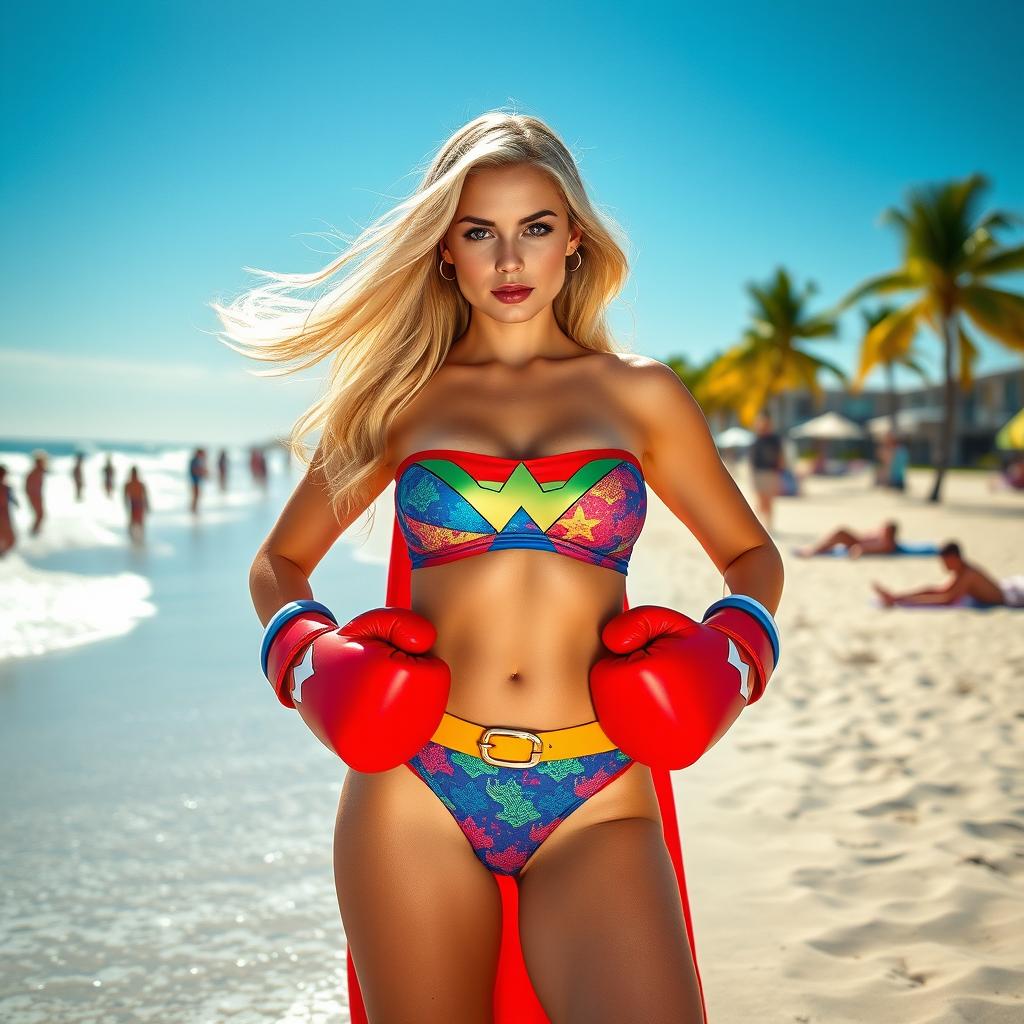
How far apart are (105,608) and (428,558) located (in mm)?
10144

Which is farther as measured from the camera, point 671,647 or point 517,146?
point 517,146

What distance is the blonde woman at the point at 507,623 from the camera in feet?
5.53

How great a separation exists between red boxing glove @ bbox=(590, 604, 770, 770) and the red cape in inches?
7.7

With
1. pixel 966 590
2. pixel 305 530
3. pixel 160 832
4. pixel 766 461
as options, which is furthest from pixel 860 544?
pixel 305 530

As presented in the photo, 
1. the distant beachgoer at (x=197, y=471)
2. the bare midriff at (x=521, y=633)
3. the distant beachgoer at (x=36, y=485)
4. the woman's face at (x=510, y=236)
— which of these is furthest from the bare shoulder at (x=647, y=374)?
the distant beachgoer at (x=197, y=471)

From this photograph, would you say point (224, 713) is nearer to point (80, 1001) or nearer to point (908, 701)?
point (80, 1001)

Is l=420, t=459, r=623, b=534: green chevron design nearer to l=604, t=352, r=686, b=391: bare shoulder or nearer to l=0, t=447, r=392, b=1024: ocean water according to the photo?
l=604, t=352, r=686, b=391: bare shoulder

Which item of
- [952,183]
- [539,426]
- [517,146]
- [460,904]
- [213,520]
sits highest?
[952,183]

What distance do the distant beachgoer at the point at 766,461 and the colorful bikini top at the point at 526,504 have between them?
Answer: 1384 cm

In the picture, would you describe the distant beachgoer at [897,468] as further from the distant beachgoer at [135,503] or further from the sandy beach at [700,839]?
the distant beachgoer at [135,503]

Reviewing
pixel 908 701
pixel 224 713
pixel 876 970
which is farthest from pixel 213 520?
pixel 876 970

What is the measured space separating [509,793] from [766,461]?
14.5 meters

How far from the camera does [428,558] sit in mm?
1983

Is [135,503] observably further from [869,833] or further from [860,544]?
[869,833]
